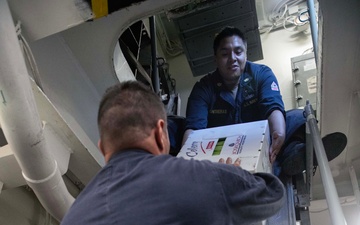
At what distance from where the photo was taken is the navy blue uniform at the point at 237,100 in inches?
75.3

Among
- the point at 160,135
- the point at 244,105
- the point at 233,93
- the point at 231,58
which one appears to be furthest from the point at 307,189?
the point at 160,135

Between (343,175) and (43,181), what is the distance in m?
1.97

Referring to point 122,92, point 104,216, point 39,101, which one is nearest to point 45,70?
point 39,101

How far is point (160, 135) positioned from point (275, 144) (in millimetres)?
841

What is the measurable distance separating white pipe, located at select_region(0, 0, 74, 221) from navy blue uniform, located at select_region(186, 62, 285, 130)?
795 millimetres

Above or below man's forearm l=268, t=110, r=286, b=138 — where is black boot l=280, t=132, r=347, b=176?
below

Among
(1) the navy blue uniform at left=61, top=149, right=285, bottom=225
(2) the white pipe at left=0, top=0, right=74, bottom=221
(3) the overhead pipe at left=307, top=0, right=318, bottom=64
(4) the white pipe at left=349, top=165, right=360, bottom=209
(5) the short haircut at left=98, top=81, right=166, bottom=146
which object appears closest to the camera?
(1) the navy blue uniform at left=61, top=149, right=285, bottom=225

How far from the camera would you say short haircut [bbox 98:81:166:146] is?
2.99 ft

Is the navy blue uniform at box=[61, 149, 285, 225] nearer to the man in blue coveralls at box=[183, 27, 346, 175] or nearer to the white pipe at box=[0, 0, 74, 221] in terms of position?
the white pipe at box=[0, 0, 74, 221]

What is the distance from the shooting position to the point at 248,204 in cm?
84

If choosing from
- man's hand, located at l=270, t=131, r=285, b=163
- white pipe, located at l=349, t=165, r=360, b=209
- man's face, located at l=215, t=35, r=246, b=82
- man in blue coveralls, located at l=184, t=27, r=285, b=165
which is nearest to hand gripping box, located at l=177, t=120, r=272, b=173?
man's hand, located at l=270, t=131, r=285, b=163

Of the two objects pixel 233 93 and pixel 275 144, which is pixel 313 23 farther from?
pixel 275 144

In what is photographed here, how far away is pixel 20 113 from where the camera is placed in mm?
1147

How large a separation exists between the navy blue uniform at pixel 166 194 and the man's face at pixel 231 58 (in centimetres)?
129
